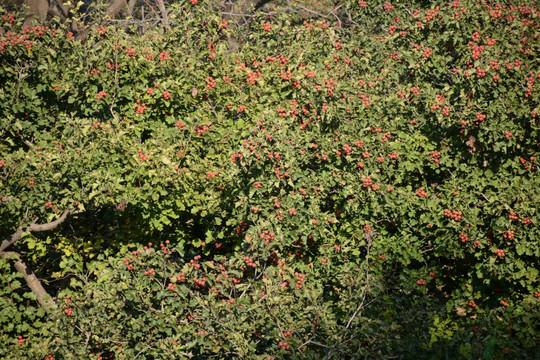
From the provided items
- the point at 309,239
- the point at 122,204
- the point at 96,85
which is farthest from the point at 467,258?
the point at 96,85

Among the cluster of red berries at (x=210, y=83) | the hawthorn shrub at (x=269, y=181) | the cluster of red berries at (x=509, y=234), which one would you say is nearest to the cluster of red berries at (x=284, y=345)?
the hawthorn shrub at (x=269, y=181)

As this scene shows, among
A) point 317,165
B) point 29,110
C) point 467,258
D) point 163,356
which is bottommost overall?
point 467,258

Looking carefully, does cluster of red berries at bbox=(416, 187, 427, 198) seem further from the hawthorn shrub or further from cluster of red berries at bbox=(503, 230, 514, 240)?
cluster of red berries at bbox=(503, 230, 514, 240)

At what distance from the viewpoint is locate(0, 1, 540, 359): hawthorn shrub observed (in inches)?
244

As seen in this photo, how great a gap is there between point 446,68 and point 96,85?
533 centimetres

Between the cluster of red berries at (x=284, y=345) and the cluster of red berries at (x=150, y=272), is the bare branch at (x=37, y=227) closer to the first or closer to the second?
the cluster of red berries at (x=150, y=272)

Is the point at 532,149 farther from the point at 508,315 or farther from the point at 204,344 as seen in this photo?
the point at 204,344

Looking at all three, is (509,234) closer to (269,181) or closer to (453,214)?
(453,214)

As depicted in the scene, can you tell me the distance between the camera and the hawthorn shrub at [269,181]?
6.20 meters

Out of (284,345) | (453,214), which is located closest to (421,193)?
(453,214)

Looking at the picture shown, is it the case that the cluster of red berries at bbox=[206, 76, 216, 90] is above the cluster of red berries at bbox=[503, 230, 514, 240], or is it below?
above

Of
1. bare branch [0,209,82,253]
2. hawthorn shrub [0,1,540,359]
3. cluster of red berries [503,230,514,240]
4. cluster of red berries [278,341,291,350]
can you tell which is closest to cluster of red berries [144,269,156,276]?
hawthorn shrub [0,1,540,359]

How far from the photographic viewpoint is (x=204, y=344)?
5.76 m

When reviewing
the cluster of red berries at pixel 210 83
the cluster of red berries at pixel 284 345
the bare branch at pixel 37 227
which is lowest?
the bare branch at pixel 37 227
